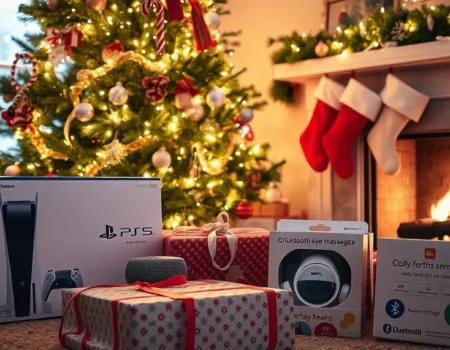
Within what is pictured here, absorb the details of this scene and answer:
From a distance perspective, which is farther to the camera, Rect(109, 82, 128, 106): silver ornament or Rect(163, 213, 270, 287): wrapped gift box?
Rect(109, 82, 128, 106): silver ornament

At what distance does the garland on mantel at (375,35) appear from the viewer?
315cm

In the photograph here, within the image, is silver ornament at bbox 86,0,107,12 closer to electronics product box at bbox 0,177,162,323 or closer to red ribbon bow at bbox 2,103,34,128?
red ribbon bow at bbox 2,103,34,128

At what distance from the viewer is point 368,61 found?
3.37m

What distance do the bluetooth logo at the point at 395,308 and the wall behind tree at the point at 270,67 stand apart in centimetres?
231

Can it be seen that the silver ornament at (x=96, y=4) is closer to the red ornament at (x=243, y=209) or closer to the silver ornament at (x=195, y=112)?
the silver ornament at (x=195, y=112)

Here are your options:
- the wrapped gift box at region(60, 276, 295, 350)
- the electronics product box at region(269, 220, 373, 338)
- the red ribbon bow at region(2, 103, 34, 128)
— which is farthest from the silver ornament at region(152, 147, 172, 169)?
the wrapped gift box at region(60, 276, 295, 350)

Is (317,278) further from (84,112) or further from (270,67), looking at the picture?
(270,67)

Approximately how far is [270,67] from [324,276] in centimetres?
268

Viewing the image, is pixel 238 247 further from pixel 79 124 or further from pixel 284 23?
pixel 284 23

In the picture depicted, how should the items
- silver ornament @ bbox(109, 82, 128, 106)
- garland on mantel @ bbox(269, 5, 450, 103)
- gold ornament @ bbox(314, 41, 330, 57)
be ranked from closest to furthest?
silver ornament @ bbox(109, 82, 128, 106) < garland on mantel @ bbox(269, 5, 450, 103) < gold ornament @ bbox(314, 41, 330, 57)

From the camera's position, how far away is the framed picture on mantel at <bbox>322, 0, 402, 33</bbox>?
3.58 meters

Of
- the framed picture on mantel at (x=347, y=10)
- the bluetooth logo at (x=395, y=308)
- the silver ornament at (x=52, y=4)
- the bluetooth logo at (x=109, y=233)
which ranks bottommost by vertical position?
the bluetooth logo at (x=395, y=308)

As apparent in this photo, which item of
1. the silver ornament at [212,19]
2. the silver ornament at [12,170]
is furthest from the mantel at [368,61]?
the silver ornament at [12,170]

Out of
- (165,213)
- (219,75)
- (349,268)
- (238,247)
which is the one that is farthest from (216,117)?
(349,268)
